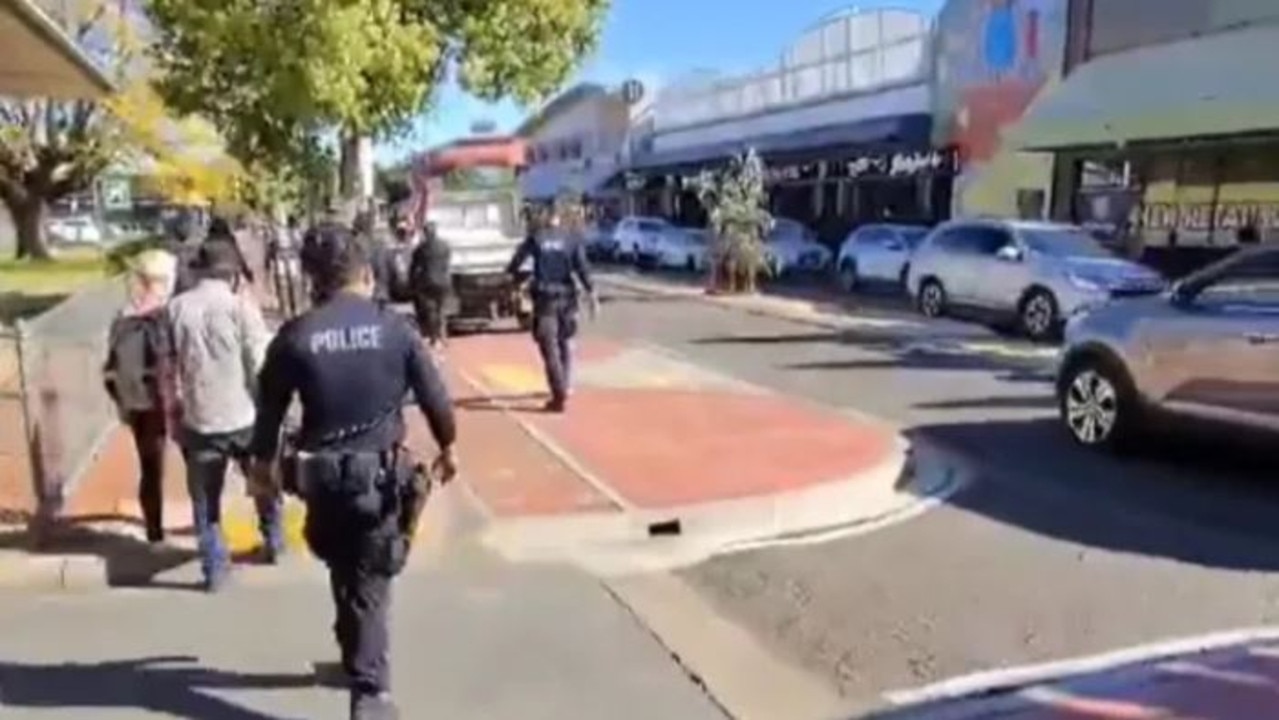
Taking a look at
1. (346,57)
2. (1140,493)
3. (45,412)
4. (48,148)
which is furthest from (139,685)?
(48,148)

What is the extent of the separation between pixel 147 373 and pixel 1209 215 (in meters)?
22.0

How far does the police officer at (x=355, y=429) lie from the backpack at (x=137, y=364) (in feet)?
9.10

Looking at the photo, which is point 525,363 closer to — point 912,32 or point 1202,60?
point 1202,60

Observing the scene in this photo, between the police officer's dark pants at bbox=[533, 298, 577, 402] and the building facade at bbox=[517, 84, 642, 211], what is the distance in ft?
158

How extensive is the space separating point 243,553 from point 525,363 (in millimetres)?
9218

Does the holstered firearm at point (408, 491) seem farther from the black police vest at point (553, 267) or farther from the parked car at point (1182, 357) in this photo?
the black police vest at point (553, 267)

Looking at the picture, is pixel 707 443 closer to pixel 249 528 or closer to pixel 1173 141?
pixel 249 528

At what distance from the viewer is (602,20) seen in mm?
20109

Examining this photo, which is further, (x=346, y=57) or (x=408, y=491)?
(x=346, y=57)

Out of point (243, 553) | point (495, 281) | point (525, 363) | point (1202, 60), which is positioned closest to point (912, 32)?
point (1202, 60)

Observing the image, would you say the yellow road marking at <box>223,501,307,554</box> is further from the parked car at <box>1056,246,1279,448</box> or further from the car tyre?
the car tyre

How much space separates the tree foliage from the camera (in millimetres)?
16234

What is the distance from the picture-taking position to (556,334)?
12438 millimetres

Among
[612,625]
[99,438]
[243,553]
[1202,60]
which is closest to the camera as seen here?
[612,625]
